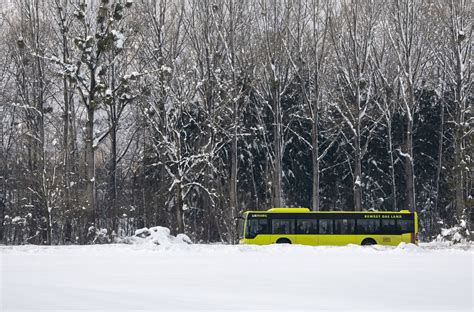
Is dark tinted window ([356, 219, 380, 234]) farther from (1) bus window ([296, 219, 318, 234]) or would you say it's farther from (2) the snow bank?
(2) the snow bank

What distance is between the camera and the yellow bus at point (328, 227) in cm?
3372

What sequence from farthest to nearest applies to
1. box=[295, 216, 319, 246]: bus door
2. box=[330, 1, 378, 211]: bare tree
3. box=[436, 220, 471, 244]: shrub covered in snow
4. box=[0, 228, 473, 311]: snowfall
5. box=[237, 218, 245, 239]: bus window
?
box=[330, 1, 378, 211]: bare tree, box=[237, 218, 245, 239]: bus window, box=[295, 216, 319, 246]: bus door, box=[436, 220, 471, 244]: shrub covered in snow, box=[0, 228, 473, 311]: snowfall

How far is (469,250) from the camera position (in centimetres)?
2936

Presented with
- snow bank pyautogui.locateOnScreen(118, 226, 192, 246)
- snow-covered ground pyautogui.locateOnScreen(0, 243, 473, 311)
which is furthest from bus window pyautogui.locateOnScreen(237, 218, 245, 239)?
snow-covered ground pyautogui.locateOnScreen(0, 243, 473, 311)

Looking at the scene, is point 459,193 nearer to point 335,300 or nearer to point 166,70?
point 166,70

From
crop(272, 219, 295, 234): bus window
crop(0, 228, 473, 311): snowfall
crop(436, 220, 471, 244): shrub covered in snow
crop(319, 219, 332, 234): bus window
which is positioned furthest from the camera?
crop(272, 219, 295, 234): bus window

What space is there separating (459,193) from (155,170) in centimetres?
2073

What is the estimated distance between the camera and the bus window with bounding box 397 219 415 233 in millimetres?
Result: 33844

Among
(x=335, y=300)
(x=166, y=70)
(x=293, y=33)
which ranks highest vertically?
(x=293, y=33)

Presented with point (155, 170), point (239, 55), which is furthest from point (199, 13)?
point (155, 170)

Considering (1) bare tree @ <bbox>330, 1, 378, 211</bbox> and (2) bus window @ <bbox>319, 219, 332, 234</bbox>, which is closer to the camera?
(2) bus window @ <bbox>319, 219, 332, 234</bbox>

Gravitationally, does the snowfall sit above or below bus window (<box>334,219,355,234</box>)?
below

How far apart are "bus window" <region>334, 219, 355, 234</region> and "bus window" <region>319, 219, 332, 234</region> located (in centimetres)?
27

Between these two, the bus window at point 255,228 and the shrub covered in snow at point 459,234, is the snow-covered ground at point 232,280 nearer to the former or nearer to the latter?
the shrub covered in snow at point 459,234
